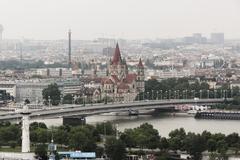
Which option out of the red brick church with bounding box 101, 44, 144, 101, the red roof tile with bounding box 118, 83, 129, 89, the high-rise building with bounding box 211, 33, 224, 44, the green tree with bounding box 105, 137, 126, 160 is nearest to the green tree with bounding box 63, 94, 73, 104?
the red brick church with bounding box 101, 44, 144, 101

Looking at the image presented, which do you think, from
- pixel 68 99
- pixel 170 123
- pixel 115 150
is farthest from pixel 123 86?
pixel 115 150

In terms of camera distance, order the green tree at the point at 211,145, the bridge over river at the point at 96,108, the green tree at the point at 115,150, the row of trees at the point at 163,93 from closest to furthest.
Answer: the green tree at the point at 115,150
the green tree at the point at 211,145
the bridge over river at the point at 96,108
the row of trees at the point at 163,93

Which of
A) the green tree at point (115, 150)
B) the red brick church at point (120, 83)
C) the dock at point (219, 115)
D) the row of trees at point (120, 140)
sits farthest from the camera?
the red brick church at point (120, 83)

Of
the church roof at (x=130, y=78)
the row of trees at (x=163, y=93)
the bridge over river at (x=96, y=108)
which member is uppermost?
the church roof at (x=130, y=78)

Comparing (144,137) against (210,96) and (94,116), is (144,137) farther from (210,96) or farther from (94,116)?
(210,96)

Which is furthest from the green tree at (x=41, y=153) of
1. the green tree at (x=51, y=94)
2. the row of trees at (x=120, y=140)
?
the green tree at (x=51, y=94)

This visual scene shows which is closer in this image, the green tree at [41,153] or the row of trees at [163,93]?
the green tree at [41,153]

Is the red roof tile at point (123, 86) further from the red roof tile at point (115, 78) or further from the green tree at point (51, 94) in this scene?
the green tree at point (51, 94)
